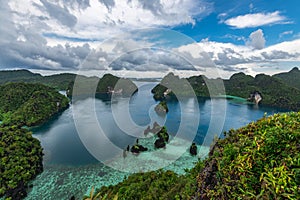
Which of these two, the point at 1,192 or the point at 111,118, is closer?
the point at 1,192

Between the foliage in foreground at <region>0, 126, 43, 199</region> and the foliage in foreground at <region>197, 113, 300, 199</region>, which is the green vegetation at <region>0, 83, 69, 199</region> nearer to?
the foliage in foreground at <region>0, 126, 43, 199</region>

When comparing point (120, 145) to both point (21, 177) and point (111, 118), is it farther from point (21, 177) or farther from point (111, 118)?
point (111, 118)

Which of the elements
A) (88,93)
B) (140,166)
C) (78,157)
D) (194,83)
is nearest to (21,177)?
(78,157)

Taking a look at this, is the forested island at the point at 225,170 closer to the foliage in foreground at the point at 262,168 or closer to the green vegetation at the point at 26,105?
the foliage in foreground at the point at 262,168

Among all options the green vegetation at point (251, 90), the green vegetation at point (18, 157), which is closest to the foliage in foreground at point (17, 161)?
the green vegetation at point (18, 157)

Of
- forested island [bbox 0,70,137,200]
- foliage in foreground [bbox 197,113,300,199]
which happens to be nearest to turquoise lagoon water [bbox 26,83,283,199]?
forested island [bbox 0,70,137,200]

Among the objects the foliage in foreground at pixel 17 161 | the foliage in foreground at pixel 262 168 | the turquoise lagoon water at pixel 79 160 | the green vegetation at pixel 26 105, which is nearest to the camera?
the foliage in foreground at pixel 262 168
